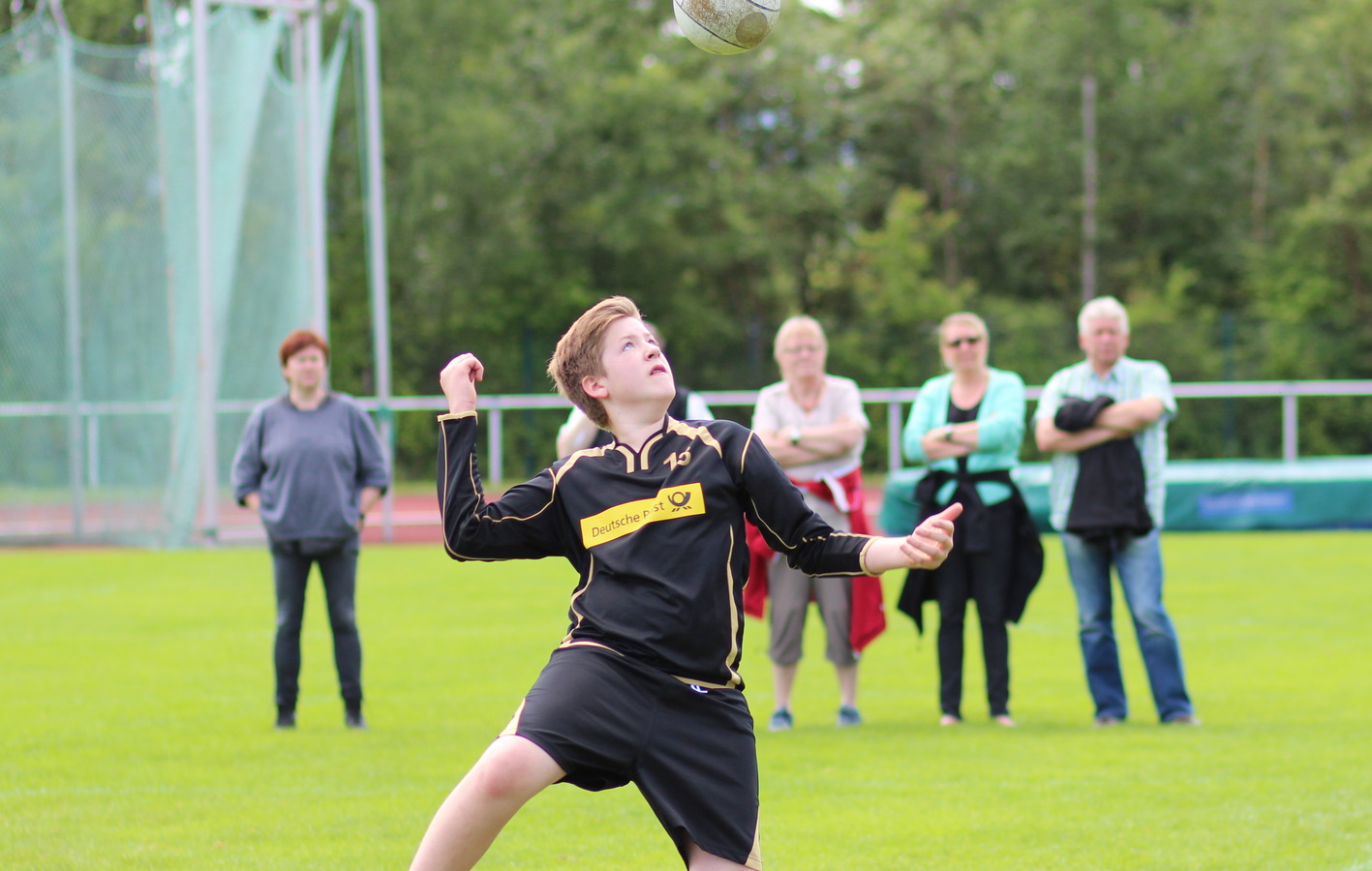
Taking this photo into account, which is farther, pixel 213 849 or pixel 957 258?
pixel 957 258

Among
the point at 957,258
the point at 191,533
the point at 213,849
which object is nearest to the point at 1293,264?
the point at 957,258

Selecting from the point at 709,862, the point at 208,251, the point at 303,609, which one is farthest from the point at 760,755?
the point at 208,251

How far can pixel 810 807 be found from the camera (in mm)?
5320

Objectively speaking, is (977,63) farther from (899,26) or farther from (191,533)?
(191,533)

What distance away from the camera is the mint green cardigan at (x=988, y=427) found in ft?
21.9

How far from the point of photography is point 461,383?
3.33 metres

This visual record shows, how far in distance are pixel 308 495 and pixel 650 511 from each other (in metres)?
3.85

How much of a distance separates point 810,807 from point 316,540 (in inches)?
106

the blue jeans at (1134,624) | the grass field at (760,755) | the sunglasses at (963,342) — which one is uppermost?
the sunglasses at (963,342)

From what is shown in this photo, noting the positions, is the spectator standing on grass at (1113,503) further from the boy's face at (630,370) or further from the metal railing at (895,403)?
the metal railing at (895,403)

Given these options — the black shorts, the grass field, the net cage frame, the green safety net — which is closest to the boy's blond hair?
the black shorts

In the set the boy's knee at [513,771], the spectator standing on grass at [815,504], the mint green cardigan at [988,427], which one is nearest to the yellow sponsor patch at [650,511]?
the boy's knee at [513,771]

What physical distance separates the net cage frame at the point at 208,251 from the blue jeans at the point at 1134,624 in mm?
9597

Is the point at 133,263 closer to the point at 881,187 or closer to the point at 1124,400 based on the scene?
the point at 1124,400
